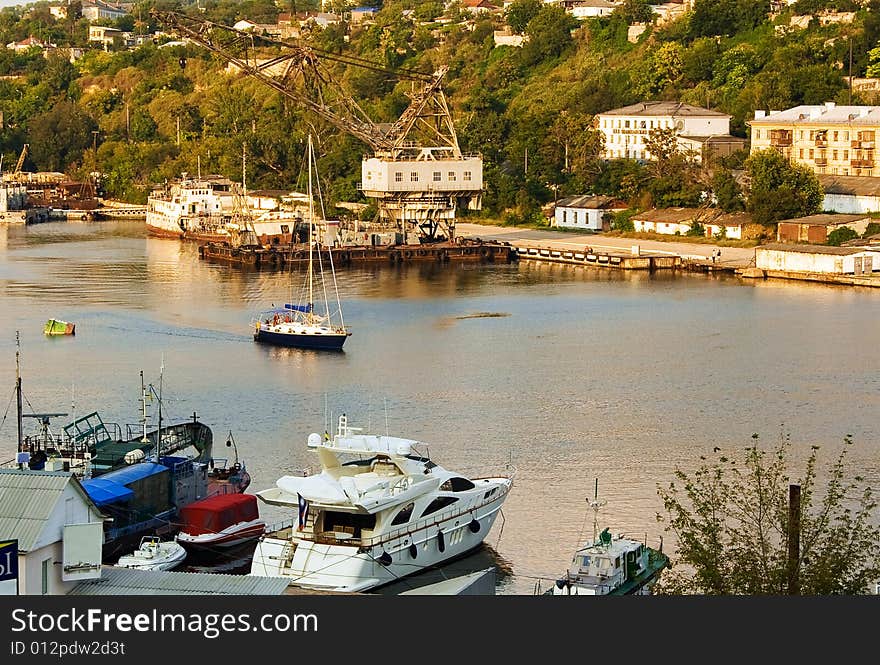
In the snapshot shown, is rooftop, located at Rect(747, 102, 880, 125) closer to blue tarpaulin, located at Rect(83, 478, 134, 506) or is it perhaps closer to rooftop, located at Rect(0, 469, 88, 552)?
blue tarpaulin, located at Rect(83, 478, 134, 506)

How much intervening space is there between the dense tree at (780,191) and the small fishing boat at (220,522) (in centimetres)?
1457

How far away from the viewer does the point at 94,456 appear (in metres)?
8.98

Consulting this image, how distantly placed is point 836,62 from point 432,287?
1127 cm

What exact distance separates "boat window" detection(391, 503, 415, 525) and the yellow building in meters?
16.5

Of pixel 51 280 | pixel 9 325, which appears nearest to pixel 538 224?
pixel 51 280

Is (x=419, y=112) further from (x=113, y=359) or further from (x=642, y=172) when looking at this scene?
(x=113, y=359)

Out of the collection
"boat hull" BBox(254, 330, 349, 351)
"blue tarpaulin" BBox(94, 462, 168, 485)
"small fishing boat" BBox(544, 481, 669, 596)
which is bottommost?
"small fishing boat" BBox(544, 481, 669, 596)

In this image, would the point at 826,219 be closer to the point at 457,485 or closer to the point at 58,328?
the point at 58,328

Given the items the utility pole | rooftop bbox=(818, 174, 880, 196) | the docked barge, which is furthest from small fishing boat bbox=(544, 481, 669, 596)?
rooftop bbox=(818, 174, 880, 196)

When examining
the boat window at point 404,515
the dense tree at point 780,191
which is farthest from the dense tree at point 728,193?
the boat window at point 404,515

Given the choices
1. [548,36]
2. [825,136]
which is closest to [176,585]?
[825,136]

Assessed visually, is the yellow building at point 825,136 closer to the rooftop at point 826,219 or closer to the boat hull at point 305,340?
the rooftop at point 826,219

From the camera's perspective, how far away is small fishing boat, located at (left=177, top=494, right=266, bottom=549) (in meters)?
8.36

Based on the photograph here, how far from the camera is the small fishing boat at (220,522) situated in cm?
836
